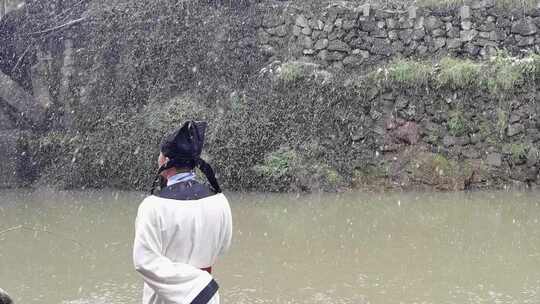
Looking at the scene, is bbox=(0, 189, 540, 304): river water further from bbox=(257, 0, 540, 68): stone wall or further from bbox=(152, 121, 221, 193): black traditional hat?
bbox=(152, 121, 221, 193): black traditional hat

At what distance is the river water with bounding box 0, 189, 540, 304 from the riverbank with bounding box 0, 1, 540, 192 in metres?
0.81

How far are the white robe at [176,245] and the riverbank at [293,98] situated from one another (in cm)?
806

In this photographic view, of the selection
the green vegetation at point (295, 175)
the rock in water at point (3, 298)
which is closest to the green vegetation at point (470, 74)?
the green vegetation at point (295, 175)

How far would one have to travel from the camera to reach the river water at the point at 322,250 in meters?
6.26

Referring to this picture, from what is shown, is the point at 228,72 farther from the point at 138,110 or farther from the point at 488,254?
the point at 488,254

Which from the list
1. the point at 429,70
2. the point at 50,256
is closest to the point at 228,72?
the point at 429,70

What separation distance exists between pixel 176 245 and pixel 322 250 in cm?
486

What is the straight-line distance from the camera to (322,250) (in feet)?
25.3

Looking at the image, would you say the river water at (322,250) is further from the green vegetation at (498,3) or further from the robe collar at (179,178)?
the green vegetation at (498,3)

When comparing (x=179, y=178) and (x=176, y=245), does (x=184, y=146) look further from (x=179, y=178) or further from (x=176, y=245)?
(x=176, y=245)

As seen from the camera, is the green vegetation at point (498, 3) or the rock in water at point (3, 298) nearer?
the rock in water at point (3, 298)

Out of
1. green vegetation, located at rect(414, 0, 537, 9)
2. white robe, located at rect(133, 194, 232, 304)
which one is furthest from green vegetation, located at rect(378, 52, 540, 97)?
white robe, located at rect(133, 194, 232, 304)

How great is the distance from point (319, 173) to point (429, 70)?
2.44 metres

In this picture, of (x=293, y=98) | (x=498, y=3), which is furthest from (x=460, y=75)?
(x=293, y=98)
